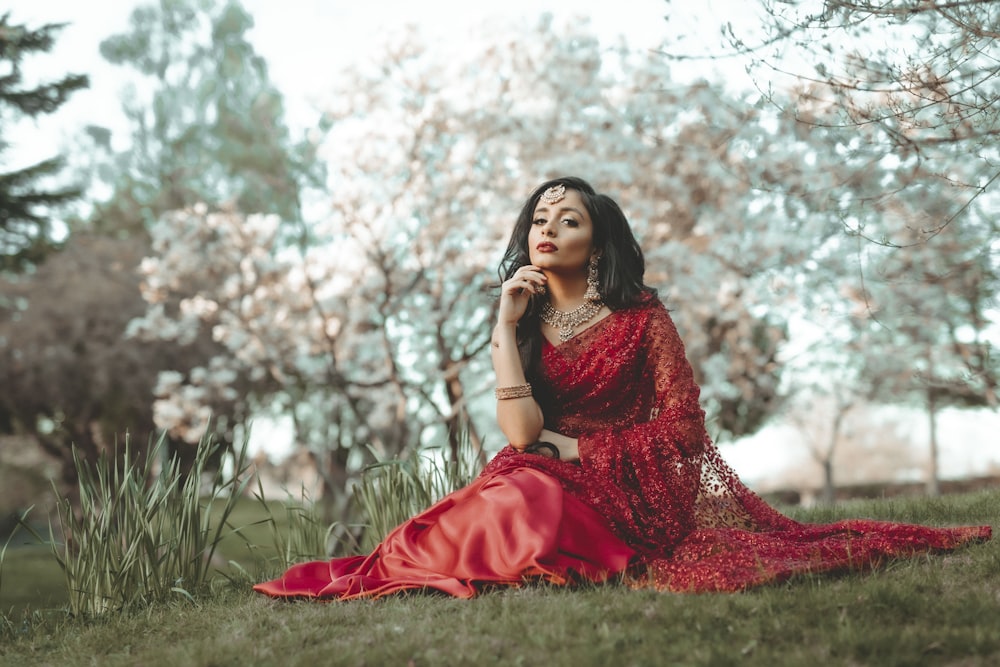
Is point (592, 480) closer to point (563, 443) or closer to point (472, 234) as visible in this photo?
point (563, 443)

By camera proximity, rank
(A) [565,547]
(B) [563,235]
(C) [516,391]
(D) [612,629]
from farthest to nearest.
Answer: (B) [563,235] → (C) [516,391] → (A) [565,547] → (D) [612,629]

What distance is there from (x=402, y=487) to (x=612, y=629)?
2497 millimetres

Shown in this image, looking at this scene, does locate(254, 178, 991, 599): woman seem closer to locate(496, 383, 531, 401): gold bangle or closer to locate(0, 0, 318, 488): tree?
locate(496, 383, 531, 401): gold bangle

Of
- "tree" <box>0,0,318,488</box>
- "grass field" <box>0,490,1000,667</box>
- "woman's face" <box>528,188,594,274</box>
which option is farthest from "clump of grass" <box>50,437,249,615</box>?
"tree" <box>0,0,318,488</box>

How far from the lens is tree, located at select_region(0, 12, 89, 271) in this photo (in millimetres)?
8406

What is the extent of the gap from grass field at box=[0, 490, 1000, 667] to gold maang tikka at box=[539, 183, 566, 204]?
157 cm

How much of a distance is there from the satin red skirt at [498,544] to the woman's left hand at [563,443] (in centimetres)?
25

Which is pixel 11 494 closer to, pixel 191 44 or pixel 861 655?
pixel 191 44

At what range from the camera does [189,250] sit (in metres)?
9.76

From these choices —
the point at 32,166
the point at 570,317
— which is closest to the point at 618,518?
the point at 570,317

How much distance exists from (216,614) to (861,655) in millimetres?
2315

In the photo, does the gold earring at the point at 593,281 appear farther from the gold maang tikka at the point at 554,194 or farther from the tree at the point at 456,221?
the tree at the point at 456,221

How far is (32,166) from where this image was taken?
9.45 meters

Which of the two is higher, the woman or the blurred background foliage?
the blurred background foliage
